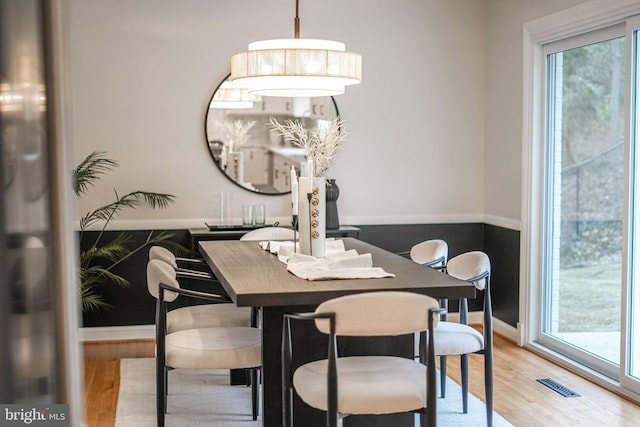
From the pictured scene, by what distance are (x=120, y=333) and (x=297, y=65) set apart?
9.19 ft

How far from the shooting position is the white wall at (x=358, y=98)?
207 inches

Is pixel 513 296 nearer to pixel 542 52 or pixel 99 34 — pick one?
pixel 542 52

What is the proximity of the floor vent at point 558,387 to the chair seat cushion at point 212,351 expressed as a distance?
72.2 inches

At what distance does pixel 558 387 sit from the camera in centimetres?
423

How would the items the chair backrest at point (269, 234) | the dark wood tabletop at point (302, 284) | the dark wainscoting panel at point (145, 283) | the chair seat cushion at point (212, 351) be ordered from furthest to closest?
the dark wainscoting panel at point (145, 283)
the chair backrest at point (269, 234)
the chair seat cushion at point (212, 351)
the dark wood tabletop at point (302, 284)

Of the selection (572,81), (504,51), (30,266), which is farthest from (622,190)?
(30,266)

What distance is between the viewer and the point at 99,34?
205 inches

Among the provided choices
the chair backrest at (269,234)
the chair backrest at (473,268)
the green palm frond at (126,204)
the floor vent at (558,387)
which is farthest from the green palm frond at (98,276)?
the floor vent at (558,387)

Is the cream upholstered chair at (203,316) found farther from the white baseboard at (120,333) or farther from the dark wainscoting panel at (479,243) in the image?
the dark wainscoting panel at (479,243)

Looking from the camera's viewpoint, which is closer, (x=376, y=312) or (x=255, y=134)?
(x=376, y=312)

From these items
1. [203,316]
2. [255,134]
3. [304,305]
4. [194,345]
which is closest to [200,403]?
[203,316]

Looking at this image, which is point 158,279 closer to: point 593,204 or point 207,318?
point 207,318

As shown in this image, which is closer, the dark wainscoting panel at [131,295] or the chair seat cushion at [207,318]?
the chair seat cushion at [207,318]

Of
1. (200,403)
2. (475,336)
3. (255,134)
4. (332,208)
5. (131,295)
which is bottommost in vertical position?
(200,403)
